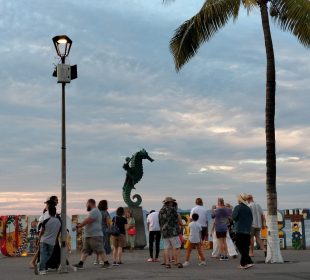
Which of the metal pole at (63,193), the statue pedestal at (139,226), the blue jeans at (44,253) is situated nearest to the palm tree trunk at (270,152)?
the metal pole at (63,193)

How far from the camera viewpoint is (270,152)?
18203 millimetres

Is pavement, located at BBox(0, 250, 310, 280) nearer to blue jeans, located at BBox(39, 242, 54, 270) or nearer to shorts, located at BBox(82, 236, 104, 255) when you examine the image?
blue jeans, located at BBox(39, 242, 54, 270)

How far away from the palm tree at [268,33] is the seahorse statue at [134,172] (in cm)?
660

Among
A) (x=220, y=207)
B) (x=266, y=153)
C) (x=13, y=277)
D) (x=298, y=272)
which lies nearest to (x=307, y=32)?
(x=266, y=153)

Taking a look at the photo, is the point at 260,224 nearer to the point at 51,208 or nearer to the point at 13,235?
the point at 51,208

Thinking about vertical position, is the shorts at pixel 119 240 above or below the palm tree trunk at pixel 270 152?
below

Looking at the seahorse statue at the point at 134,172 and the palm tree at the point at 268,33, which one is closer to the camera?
the palm tree at the point at 268,33

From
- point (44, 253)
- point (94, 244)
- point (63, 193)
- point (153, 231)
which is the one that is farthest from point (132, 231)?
point (44, 253)

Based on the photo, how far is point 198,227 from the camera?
56.3 feet

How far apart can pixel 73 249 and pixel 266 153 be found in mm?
10612

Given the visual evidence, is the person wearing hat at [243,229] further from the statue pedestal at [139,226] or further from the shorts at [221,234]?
the statue pedestal at [139,226]

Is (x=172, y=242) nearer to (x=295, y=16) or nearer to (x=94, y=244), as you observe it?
(x=94, y=244)

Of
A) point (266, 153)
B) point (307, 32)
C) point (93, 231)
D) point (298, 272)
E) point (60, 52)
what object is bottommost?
point (298, 272)

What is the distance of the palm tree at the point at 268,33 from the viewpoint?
1814cm
